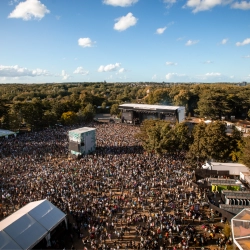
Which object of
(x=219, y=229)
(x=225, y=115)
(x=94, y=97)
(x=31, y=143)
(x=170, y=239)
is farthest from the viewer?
(x=94, y=97)

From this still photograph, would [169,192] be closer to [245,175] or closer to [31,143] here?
[245,175]

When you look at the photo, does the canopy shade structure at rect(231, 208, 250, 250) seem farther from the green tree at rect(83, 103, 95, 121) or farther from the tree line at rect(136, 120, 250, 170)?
the green tree at rect(83, 103, 95, 121)

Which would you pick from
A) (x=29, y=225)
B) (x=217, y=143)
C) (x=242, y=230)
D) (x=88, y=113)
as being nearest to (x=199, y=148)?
(x=217, y=143)

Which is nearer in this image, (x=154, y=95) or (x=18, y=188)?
(x=18, y=188)

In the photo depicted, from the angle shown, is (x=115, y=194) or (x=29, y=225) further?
(x=115, y=194)

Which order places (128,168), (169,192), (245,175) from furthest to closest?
1. (128,168)
2. (245,175)
3. (169,192)

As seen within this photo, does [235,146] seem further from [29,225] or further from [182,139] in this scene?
[29,225]

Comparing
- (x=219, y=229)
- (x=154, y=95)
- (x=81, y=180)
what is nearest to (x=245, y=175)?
A: (x=219, y=229)
